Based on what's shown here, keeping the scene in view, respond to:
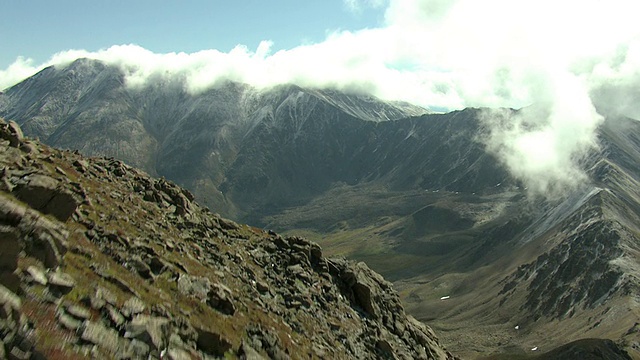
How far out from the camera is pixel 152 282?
26.5m

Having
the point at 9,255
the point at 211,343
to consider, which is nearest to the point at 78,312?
the point at 9,255

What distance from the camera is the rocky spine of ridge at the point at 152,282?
686 inches

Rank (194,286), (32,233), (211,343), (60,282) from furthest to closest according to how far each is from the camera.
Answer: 1. (194,286)
2. (211,343)
3. (32,233)
4. (60,282)

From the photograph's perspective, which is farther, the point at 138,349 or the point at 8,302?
the point at 138,349

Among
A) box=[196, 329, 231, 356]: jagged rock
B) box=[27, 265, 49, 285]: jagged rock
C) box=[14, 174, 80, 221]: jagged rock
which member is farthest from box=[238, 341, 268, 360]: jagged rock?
box=[14, 174, 80, 221]: jagged rock

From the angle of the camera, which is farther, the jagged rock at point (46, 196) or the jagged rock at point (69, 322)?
the jagged rock at point (46, 196)

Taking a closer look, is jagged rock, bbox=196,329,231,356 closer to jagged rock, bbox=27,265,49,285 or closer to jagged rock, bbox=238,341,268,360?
jagged rock, bbox=238,341,268,360

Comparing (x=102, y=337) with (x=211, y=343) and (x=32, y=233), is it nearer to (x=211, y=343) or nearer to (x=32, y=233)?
(x=32, y=233)

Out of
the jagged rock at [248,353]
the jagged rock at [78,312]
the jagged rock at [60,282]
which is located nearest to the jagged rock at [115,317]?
the jagged rock at [78,312]

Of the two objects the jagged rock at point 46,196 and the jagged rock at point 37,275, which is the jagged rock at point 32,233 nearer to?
the jagged rock at point 37,275

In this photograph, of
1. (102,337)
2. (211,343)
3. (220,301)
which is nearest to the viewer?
(102,337)

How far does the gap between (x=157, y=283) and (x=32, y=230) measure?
871 centimetres

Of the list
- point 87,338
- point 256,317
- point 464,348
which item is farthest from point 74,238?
point 464,348

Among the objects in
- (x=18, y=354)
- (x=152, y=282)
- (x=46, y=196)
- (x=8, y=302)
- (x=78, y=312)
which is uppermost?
(x=46, y=196)
